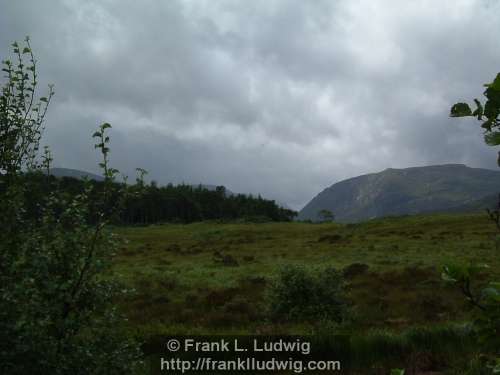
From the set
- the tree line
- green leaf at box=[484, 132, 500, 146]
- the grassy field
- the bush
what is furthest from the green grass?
the tree line

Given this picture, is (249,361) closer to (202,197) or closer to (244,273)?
(244,273)

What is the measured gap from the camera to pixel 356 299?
18562mm

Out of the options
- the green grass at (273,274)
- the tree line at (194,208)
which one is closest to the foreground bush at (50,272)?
the green grass at (273,274)

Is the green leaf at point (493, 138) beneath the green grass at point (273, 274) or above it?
above

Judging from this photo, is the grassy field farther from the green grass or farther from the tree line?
the tree line

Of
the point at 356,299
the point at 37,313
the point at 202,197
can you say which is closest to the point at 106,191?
the point at 37,313

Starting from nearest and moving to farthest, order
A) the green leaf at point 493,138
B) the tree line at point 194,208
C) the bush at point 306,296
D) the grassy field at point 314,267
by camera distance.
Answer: the green leaf at point 493,138 → the grassy field at point 314,267 → the bush at point 306,296 → the tree line at point 194,208

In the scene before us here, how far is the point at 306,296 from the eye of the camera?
15.6 m

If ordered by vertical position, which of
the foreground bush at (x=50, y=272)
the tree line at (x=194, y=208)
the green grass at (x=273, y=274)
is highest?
the tree line at (x=194, y=208)

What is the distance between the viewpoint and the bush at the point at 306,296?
14.9 metres

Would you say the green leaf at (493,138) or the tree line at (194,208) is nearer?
the green leaf at (493,138)

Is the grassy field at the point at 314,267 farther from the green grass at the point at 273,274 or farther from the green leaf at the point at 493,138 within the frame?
the green leaf at the point at 493,138

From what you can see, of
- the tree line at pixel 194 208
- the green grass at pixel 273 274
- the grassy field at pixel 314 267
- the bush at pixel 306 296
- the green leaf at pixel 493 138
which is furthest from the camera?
the tree line at pixel 194 208

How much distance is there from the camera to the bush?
1492 cm
